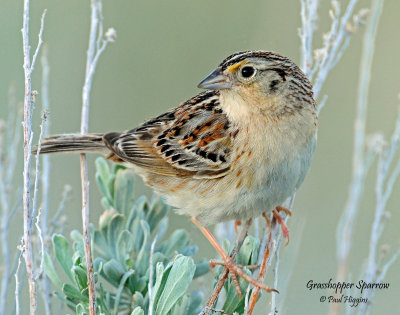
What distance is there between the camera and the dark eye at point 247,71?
340 cm

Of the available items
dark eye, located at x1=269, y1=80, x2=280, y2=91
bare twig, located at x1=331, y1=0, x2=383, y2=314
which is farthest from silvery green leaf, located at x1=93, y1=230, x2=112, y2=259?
bare twig, located at x1=331, y1=0, x2=383, y2=314

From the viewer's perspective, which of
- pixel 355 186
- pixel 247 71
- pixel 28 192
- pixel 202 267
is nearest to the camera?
pixel 355 186

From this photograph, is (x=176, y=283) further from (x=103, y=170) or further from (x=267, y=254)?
(x=103, y=170)

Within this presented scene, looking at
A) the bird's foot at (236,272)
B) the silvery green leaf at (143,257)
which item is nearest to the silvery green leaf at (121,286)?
the silvery green leaf at (143,257)

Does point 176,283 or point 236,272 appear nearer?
point 176,283

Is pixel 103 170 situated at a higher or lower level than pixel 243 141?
lower

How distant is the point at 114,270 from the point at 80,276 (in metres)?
0.20

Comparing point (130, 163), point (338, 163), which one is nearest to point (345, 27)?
point (130, 163)

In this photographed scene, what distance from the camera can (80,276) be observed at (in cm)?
262

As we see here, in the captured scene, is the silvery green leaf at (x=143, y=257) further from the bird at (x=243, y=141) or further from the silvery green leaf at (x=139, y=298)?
the bird at (x=243, y=141)

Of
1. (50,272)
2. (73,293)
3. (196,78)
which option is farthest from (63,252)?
(196,78)

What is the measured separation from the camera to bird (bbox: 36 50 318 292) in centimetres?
337

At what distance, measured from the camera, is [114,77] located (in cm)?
590

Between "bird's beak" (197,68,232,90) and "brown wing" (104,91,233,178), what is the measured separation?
271 mm
